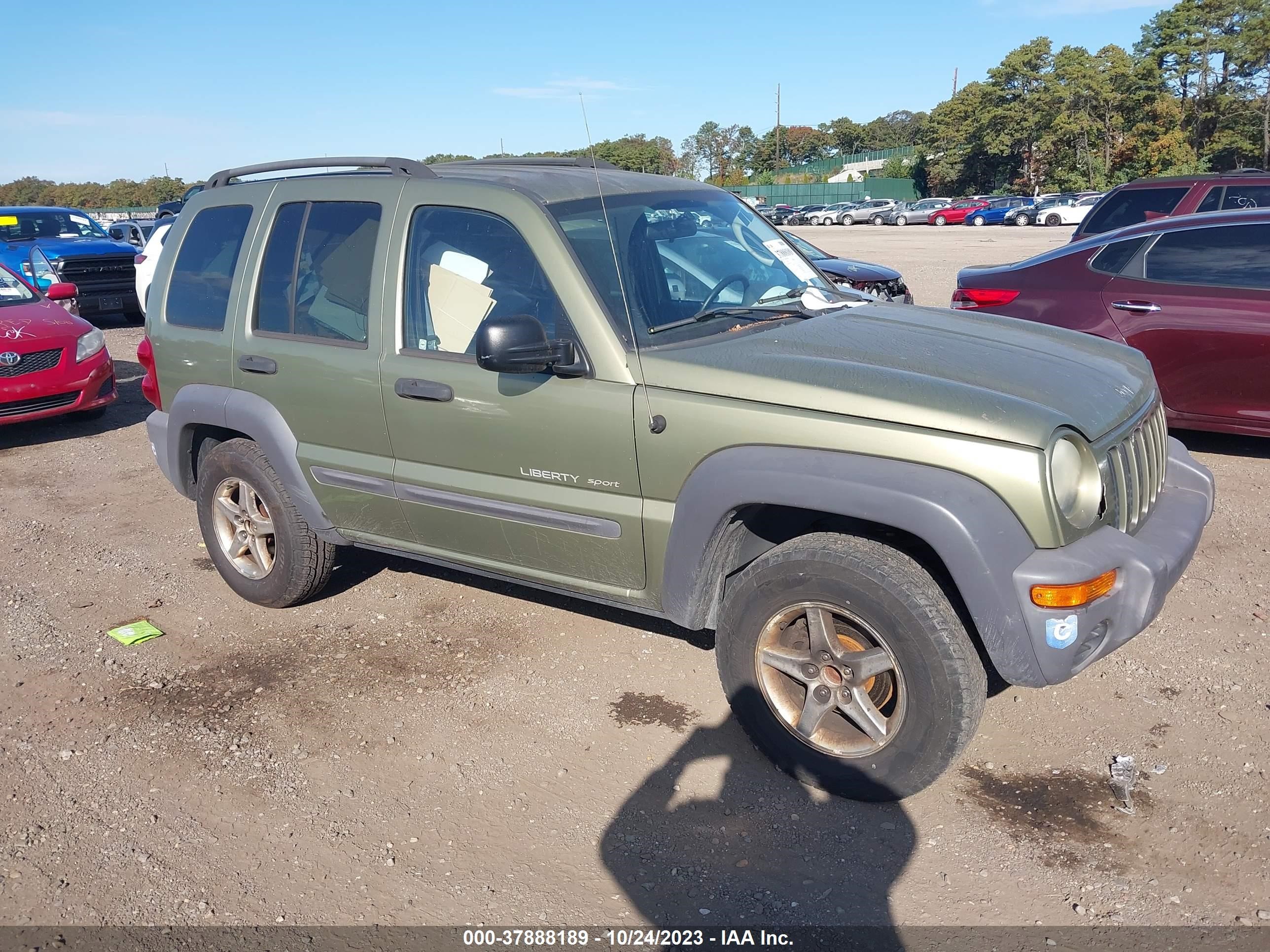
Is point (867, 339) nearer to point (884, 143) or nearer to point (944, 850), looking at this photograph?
point (944, 850)

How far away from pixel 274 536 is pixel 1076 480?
3.63 m

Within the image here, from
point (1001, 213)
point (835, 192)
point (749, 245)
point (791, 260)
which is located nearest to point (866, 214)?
point (1001, 213)

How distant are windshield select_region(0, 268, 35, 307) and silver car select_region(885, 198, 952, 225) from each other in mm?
45122

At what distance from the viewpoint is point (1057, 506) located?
2938 millimetres

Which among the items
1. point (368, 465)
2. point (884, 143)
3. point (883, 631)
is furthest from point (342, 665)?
point (884, 143)

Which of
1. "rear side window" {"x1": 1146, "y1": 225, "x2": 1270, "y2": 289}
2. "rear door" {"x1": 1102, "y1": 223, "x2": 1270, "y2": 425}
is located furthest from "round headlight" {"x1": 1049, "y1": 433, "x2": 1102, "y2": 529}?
"rear side window" {"x1": 1146, "y1": 225, "x2": 1270, "y2": 289}

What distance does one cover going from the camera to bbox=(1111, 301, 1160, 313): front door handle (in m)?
6.56

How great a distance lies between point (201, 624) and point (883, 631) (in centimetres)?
344

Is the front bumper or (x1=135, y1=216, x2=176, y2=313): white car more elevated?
(x1=135, y1=216, x2=176, y2=313): white car

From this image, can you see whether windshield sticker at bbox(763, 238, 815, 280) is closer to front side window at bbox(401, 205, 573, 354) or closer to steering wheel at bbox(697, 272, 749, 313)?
steering wheel at bbox(697, 272, 749, 313)

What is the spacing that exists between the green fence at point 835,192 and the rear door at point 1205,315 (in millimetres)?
65180

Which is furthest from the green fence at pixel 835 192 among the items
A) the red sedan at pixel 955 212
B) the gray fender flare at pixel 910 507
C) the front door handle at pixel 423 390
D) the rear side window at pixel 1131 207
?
the gray fender flare at pixel 910 507

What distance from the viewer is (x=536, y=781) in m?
3.63

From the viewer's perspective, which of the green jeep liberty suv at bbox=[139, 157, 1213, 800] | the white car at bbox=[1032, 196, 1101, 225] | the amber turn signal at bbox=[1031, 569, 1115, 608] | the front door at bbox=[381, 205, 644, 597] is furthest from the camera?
the white car at bbox=[1032, 196, 1101, 225]
